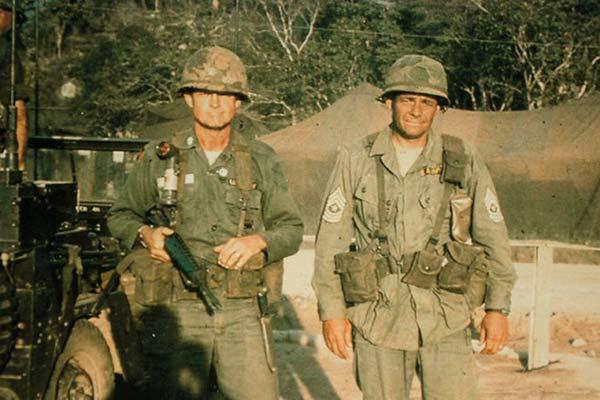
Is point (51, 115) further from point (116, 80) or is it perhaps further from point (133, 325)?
point (133, 325)

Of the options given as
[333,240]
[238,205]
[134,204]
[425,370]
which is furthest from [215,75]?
[425,370]

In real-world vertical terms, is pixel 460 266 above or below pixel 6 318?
above

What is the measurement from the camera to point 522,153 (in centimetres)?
1620

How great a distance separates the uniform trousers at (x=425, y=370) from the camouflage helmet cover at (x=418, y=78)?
1.01 m

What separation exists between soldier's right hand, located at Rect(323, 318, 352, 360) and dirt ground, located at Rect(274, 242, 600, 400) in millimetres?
2303

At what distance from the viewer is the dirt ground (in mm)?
5660

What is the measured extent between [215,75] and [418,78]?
0.87m

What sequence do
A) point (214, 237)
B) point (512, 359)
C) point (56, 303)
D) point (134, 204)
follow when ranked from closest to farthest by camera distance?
point (214, 237)
point (134, 204)
point (56, 303)
point (512, 359)

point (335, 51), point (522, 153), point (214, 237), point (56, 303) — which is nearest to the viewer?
point (214, 237)

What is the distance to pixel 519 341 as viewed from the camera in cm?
785

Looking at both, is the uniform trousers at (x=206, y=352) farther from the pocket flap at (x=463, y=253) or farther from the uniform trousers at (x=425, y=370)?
the pocket flap at (x=463, y=253)

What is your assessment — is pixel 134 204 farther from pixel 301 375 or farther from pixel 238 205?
pixel 301 375

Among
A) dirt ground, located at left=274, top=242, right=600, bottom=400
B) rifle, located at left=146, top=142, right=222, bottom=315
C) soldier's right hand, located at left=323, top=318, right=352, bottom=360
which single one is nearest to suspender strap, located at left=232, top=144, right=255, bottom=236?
rifle, located at left=146, top=142, right=222, bottom=315

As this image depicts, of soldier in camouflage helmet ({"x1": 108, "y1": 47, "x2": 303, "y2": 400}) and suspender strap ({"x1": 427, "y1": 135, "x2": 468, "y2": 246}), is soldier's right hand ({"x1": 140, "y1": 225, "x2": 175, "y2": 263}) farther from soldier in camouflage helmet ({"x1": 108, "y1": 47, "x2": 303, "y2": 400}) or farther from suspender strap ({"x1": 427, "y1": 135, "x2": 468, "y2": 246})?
suspender strap ({"x1": 427, "y1": 135, "x2": 468, "y2": 246})
